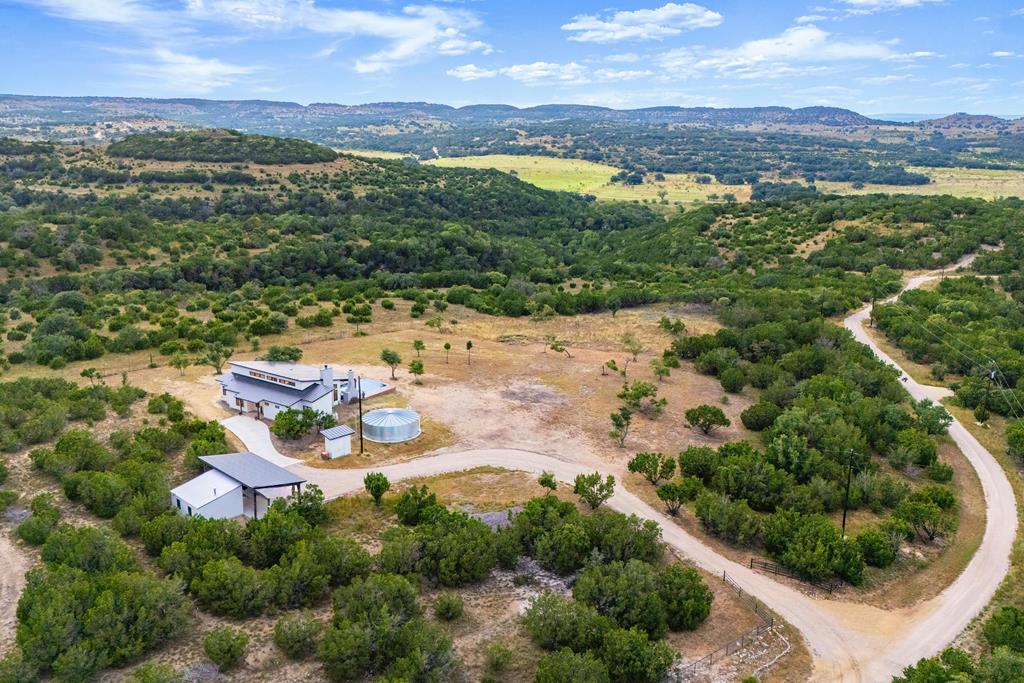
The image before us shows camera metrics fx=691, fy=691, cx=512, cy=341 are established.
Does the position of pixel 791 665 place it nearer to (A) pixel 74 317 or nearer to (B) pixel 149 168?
(A) pixel 74 317

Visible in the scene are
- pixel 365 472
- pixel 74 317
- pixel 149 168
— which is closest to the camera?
pixel 365 472

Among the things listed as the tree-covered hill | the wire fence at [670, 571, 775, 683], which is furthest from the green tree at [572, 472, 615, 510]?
the tree-covered hill

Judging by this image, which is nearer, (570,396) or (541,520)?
(541,520)

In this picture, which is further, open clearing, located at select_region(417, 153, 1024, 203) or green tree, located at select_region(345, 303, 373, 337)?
open clearing, located at select_region(417, 153, 1024, 203)

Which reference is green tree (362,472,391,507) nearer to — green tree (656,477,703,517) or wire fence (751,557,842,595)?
green tree (656,477,703,517)

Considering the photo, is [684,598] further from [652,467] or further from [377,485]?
[377,485]

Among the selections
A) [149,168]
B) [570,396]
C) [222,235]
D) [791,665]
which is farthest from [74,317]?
[149,168]
